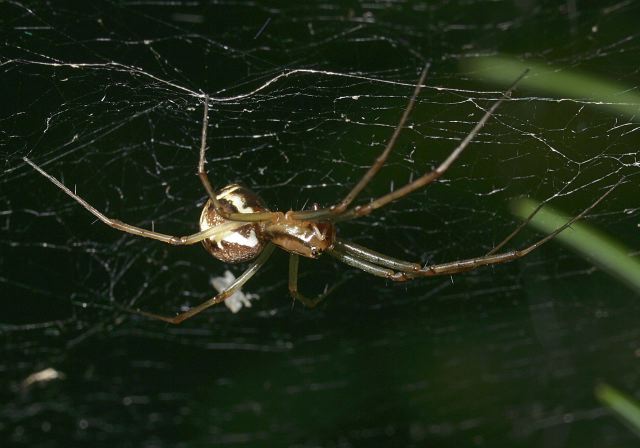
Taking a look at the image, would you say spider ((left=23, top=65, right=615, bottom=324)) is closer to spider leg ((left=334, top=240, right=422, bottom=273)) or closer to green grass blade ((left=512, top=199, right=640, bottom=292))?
spider leg ((left=334, top=240, right=422, bottom=273))

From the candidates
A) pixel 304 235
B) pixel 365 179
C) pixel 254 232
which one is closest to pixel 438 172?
pixel 365 179

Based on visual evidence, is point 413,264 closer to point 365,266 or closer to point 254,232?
point 365,266

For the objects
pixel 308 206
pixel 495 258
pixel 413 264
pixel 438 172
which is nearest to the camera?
pixel 438 172

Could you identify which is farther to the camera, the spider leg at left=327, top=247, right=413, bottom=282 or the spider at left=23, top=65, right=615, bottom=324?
the spider leg at left=327, top=247, right=413, bottom=282

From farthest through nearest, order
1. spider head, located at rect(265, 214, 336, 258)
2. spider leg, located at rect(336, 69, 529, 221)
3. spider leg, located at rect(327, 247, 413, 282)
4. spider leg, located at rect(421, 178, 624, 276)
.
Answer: spider leg, located at rect(327, 247, 413, 282)
spider head, located at rect(265, 214, 336, 258)
spider leg, located at rect(421, 178, 624, 276)
spider leg, located at rect(336, 69, 529, 221)

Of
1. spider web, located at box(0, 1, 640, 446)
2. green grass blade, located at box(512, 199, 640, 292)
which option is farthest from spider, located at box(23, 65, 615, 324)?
spider web, located at box(0, 1, 640, 446)

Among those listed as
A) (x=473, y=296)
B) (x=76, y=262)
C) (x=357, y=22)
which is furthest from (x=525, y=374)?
(x=76, y=262)

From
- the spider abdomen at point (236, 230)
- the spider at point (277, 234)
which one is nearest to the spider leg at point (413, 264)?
the spider at point (277, 234)
